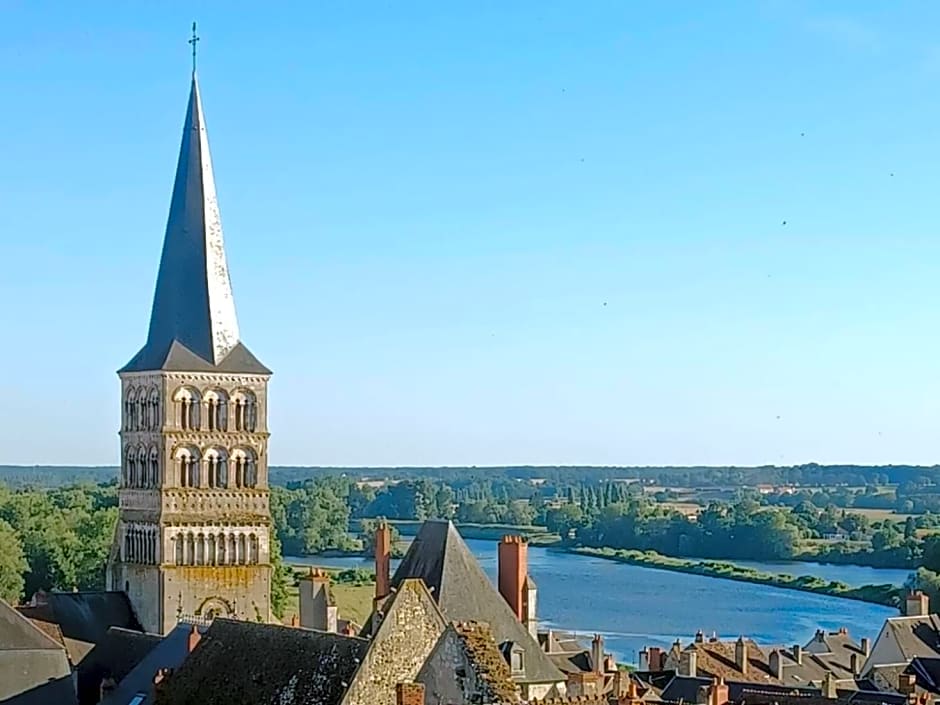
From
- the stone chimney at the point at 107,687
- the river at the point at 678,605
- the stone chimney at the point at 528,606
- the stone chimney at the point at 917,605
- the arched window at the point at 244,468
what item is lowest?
the river at the point at 678,605

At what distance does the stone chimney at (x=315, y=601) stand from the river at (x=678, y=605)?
27707mm

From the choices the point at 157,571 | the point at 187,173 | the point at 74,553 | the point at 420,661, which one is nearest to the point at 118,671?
the point at 157,571

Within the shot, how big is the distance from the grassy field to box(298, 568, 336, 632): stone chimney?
26.5 meters

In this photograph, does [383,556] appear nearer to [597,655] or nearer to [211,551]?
[211,551]

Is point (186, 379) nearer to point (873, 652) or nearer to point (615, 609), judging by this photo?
point (873, 652)

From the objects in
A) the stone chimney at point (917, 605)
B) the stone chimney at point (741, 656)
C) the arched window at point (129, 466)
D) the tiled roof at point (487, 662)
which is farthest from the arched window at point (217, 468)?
the tiled roof at point (487, 662)

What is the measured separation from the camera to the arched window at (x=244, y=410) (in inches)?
1649

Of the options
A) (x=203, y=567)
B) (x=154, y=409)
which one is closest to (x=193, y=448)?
(x=154, y=409)

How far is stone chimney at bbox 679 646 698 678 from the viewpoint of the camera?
39969 mm

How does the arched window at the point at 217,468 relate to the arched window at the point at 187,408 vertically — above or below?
below

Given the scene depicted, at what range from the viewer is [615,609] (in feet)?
276

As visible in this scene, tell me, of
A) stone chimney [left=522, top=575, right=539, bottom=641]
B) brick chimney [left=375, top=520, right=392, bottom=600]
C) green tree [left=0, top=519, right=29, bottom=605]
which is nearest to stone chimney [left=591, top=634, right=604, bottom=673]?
stone chimney [left=522, top=575, right=539, bottom=641]

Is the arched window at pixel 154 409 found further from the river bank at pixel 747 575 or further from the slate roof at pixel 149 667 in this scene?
the river bank at pixel 747 575

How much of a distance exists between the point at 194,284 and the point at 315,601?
37.3 ft
